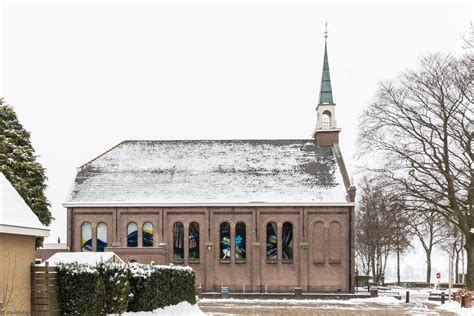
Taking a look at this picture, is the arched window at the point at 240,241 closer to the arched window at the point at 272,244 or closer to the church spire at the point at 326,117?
the arched window at the point at 272,244

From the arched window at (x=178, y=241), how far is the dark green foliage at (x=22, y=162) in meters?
9.77

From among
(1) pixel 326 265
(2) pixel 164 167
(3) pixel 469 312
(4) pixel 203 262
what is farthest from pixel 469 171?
(2) pixel 164 167

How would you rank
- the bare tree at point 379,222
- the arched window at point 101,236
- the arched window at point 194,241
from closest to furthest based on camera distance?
1. the bare tree at point 379,222
2. the arched window at point 194,241
3. the arched window at point 101,236

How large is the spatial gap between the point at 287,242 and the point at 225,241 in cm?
442

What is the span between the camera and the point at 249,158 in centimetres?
5928

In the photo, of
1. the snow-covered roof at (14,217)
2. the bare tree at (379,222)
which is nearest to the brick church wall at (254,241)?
the bare tree at (379,222)

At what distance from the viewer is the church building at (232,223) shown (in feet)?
178

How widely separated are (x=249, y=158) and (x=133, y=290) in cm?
3445

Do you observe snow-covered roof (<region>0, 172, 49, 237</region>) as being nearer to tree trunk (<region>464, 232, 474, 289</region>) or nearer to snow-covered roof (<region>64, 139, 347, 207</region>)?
tree trunk (<region>464, 232, 474, 289</region>)

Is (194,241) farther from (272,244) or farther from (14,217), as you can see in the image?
(14,217)

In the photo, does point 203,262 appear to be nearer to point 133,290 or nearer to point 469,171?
point 469,171

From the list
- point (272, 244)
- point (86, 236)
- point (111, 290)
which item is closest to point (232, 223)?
point (272, 244)

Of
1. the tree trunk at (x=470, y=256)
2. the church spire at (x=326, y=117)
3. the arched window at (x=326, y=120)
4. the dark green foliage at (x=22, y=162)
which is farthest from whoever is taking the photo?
the arched window at (x=326, y=120)

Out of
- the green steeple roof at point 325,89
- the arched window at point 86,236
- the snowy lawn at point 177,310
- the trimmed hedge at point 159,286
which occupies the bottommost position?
the snowy lawn at point 177,310
